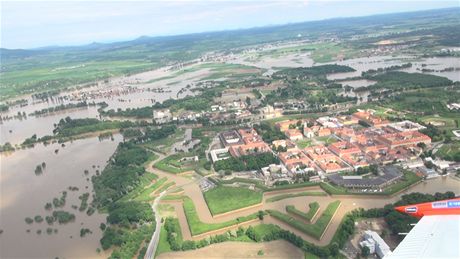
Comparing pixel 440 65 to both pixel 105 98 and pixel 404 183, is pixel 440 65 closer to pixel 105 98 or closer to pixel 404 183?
pixel 404 183

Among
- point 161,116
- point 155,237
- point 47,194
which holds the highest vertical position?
point 161,116

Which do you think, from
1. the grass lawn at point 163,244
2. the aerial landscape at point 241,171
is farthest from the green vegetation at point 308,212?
the grass lawn at point 163,244

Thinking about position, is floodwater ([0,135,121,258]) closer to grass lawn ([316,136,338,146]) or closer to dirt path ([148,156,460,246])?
dirt path ([148,156,460,246])

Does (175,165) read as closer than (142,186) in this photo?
No

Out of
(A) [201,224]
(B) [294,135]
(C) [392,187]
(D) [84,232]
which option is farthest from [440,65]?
(D) [84,232]

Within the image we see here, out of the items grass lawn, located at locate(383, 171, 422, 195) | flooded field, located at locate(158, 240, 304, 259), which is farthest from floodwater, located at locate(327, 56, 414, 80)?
flooded field, located at locate(158, 240, 304, 259)

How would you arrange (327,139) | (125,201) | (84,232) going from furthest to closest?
(327,139), (125,201), (84,232)

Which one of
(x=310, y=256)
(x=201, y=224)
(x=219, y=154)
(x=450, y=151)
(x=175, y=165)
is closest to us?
(x=310, y=256)
